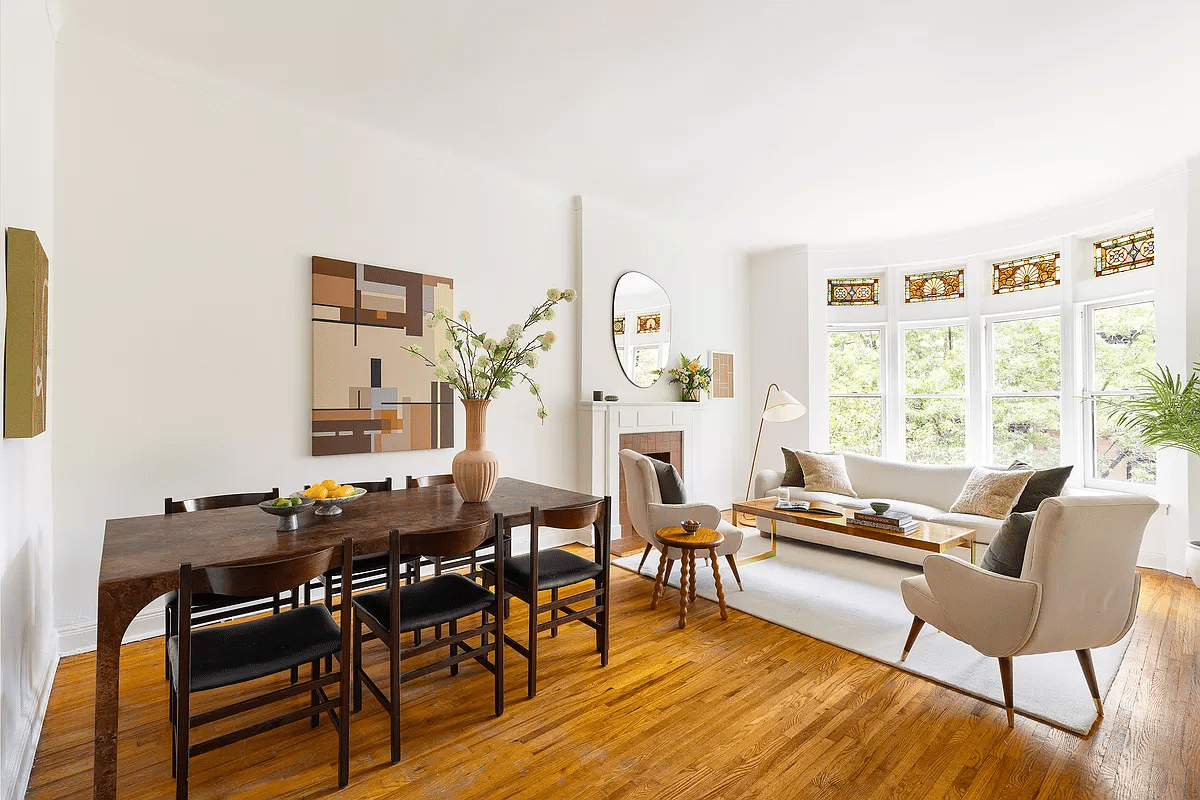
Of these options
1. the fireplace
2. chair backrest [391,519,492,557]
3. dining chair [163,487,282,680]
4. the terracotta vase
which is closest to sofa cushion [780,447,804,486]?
the fireplace

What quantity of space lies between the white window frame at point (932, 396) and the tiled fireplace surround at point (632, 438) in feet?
7.68

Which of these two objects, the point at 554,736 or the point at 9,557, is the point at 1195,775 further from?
the point at 9,557

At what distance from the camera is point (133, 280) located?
3.09m

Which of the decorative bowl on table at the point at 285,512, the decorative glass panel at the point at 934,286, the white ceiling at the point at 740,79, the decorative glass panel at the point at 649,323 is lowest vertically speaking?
the decorative bowl on table at the point at 285,512

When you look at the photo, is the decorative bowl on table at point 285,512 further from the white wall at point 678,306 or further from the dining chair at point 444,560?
the white wall at point 678,306

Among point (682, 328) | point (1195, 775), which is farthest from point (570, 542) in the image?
point (1195, 775)

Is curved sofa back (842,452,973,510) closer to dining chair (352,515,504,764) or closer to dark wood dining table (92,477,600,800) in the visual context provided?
dark wood dining table (92,477,600,800)

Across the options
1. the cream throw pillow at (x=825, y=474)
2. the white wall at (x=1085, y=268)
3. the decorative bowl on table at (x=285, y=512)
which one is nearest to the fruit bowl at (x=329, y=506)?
the decorative bowl on table at (x=285, y=512)

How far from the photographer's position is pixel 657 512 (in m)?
3.93

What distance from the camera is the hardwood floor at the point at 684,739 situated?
198cm

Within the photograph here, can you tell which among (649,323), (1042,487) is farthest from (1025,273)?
(649,323)

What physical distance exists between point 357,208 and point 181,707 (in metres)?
3.07

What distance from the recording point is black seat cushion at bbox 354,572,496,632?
226 cm

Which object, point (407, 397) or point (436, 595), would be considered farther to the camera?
point (407, 397)
